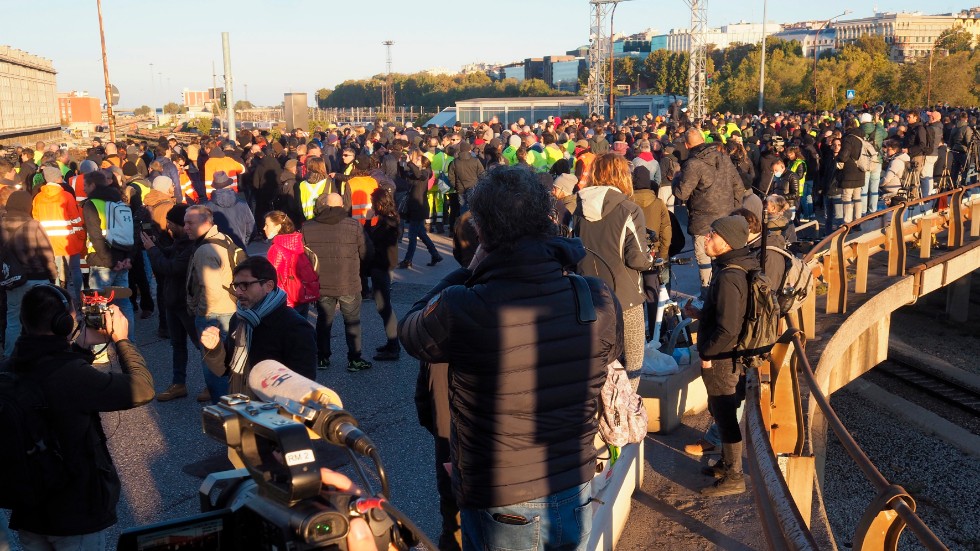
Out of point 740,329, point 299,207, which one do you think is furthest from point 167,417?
point 299,207

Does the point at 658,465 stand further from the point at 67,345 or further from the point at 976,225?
the point at 976,225

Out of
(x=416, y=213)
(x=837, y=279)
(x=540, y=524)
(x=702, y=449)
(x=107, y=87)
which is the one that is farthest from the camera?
(x=107, y=87)

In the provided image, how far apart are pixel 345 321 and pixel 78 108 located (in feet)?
348

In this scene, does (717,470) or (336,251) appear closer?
(717,470)

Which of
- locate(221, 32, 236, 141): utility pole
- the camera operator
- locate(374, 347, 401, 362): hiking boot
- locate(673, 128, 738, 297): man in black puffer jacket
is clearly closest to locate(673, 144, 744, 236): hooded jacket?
locate(673, 128, 738, 297): man in black puffer jacket

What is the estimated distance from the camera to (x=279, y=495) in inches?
84.1

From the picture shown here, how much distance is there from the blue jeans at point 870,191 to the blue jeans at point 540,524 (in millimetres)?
13818

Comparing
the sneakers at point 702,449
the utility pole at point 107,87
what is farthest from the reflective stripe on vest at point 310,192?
the utility pole at point 107,87

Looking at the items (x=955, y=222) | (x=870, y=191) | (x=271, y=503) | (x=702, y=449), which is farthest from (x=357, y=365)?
(x=870, y=191)

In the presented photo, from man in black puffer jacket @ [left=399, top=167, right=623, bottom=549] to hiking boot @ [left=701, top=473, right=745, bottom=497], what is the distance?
8.89 feet

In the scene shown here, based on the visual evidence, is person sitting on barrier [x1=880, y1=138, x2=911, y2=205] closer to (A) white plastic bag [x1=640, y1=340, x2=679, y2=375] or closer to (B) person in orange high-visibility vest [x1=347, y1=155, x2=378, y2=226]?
(B) person in orange high-visibility vest [x1=347, y1=155, x2=378, y2=226]

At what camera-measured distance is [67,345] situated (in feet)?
12.0

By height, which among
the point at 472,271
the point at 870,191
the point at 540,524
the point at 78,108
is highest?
the point at 78,108

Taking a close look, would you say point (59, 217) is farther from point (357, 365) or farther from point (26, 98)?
point (26, 98)
